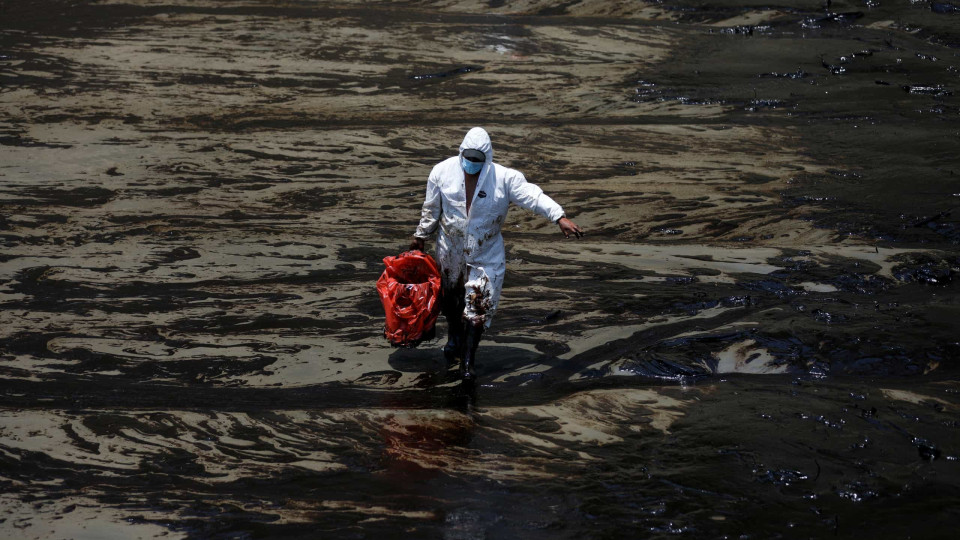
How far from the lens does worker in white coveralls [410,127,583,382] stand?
6.39 metres

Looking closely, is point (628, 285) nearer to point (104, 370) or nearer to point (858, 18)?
point (104, 370)

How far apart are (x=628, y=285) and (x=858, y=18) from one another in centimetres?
1158

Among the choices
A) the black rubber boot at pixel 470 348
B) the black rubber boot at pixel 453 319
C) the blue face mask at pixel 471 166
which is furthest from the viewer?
the black rubber boot at pixel 453 319

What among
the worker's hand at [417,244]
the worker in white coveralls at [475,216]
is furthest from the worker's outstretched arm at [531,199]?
the worker's hand at [417,244]

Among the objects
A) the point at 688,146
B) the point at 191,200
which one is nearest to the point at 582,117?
the point at 688,146

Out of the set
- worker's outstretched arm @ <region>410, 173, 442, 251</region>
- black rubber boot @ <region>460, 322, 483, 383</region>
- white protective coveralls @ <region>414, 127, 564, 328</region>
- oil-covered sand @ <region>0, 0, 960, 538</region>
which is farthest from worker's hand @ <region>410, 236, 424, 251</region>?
oil-covered sand @ <region>0, 0, 960, 538</region>

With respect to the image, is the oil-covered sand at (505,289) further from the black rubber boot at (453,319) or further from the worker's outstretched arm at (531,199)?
the worker's outstretched arm at (531,199)

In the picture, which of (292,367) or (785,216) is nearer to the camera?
(292,367)

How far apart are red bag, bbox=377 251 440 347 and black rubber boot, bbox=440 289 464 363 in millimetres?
79

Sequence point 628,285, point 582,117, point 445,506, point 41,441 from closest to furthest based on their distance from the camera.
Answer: point 445,506
point 41,441
point 628,285
point 582,117

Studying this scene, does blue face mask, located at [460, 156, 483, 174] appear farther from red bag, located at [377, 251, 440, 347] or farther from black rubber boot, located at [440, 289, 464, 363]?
black rubber boot, located at [440, 289, 464, 363]

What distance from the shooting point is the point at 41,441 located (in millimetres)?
5762

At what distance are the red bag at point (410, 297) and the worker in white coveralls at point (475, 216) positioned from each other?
0.15 m

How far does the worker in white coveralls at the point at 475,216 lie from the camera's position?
21.0ft
